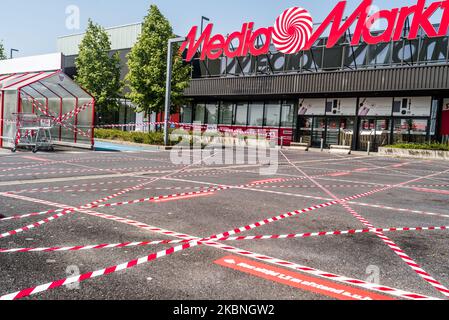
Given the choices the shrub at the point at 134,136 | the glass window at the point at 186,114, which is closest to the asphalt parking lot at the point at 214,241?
the shrub at the point at 134,136

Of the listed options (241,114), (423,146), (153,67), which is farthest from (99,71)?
(423,146)

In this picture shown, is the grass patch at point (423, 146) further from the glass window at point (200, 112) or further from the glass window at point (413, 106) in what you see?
the glass window at point (200, 112)

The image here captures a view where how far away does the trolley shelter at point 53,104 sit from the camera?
18.9 meters

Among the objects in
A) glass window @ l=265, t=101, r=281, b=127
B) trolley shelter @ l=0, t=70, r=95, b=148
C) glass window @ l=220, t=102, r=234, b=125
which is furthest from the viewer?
glass window @ l=220, t=102, r=234, b=125

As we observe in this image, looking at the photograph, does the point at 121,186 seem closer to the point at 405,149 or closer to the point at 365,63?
the point at 405,149

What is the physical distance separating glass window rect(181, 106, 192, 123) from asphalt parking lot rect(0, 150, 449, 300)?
29.6 meters

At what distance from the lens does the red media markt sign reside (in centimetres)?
2345

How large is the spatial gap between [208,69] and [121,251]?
34.5m

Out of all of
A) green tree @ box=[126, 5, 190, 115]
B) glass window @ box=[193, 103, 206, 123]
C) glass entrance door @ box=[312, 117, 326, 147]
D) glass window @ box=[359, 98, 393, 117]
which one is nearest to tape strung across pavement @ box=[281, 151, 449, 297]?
green tree @ box=[126, 5, 190, 115]

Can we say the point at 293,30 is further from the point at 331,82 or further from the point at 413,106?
the point at 413,106

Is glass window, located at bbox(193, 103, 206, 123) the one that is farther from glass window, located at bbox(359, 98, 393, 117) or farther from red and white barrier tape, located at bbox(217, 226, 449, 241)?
red and white barrier tape, located at bbox(217, 226, 449, 241)

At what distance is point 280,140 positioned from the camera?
33469mm

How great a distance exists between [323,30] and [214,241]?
967 inches
